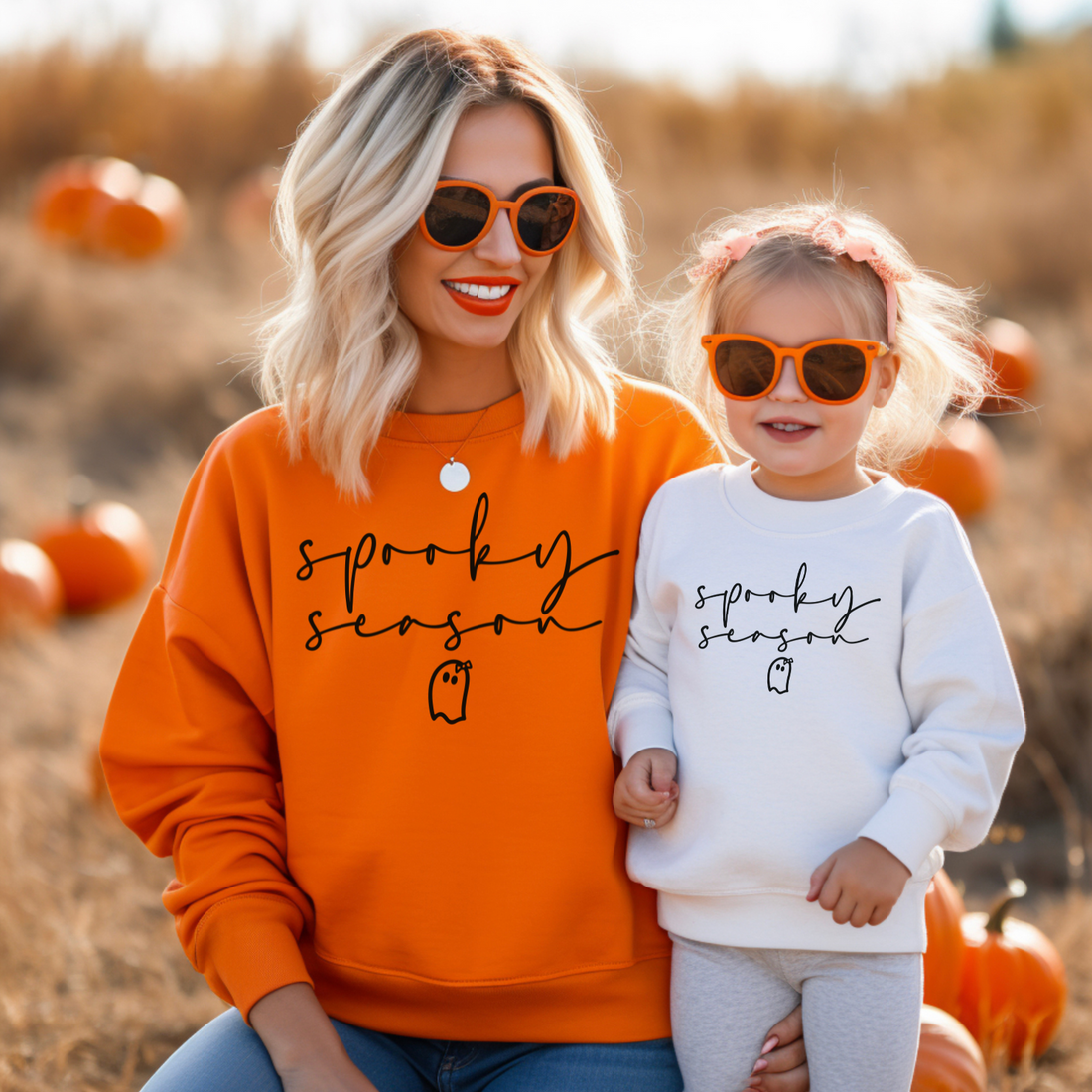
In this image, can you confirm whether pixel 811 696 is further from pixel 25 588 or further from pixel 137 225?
pixel 137 225

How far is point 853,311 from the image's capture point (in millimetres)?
1854

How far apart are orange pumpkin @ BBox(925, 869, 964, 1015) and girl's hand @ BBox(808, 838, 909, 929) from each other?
84 centimetres

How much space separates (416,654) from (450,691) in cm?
8

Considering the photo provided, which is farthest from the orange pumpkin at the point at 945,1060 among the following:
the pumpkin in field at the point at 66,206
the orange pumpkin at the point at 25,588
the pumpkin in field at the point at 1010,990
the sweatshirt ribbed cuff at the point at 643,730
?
Answer: the pumpkin in field at the point at 66,206

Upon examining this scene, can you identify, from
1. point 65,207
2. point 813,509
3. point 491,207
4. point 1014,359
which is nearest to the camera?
point 813,509

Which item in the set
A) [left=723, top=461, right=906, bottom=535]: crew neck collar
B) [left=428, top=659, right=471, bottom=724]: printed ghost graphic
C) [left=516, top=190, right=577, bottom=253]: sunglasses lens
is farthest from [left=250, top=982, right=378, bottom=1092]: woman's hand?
[left=516, top=190, right=577, bottom=253]: sunglasses lens

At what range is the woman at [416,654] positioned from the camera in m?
1.89

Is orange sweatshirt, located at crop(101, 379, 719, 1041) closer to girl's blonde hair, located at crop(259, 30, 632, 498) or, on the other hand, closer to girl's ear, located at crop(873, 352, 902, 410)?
girl's blonde hair, located at crop(259, 30, 632, 498)

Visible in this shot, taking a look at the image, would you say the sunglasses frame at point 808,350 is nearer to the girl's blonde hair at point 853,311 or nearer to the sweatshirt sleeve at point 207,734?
the girl's blonde hair at point 853,311

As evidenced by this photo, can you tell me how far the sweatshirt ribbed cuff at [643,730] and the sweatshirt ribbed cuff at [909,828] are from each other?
0.34 meters

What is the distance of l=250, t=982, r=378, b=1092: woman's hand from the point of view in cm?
180

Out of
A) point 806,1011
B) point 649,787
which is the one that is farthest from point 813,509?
point 806,1011

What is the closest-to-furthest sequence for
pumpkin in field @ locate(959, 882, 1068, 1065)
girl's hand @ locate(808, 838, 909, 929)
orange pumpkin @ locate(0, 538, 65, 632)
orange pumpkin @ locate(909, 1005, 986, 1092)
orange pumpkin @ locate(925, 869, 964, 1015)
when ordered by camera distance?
1. girl's hand @ locate(808, 838, 909, 929)
2. orange pumpkin @ locate(909, 1005, 986, 1092)
3. orange pumpkin @ locate(925, 869, 964, 1015)
4. pumpkin in field @ locate(959, 882, 1068, 1065)
5. orange pumpkin @ locate(0, 538, 65, 632)

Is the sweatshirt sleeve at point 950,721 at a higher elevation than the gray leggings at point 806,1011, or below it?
higher
